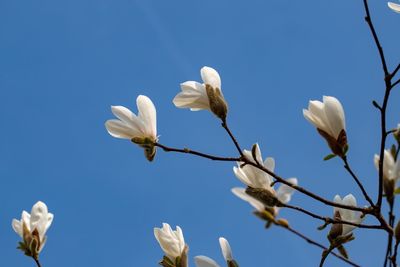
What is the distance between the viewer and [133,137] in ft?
7.20

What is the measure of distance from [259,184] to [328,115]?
0.29 m

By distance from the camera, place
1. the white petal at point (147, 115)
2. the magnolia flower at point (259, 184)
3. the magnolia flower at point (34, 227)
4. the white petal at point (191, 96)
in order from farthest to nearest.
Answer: the magnolia flower at point (34, 227)
the white petal at point (147, 115)
the white petal at point (191, 96)
the magnolia flower at point (259, 184)

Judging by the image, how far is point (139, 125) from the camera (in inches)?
86.1

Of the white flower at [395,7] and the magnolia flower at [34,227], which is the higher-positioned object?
the white flower at [395,7]

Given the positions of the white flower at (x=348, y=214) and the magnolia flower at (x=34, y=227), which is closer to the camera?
the white flower at (x=348, y=214)

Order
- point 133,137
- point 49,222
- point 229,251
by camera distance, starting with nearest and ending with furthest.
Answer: point 229,251
point 133,137
point 49,222

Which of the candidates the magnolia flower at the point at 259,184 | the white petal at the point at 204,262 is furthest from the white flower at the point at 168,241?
the magnolia flower at the point at 259,184

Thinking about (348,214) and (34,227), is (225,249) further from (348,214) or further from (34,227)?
(34,227)

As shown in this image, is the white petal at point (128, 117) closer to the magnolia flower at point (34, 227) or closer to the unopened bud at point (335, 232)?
the magnolia flower at point (34, 227)

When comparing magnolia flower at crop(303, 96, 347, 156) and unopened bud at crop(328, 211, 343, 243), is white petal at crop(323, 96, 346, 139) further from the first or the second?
unopened bud at crop(328, 211, 343, 243)

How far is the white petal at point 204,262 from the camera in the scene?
1997 mm

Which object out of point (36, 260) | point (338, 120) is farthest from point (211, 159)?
point (36, 260)

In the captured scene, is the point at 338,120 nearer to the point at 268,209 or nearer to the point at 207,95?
the point at 268,209

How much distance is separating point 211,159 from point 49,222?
2.84ft
